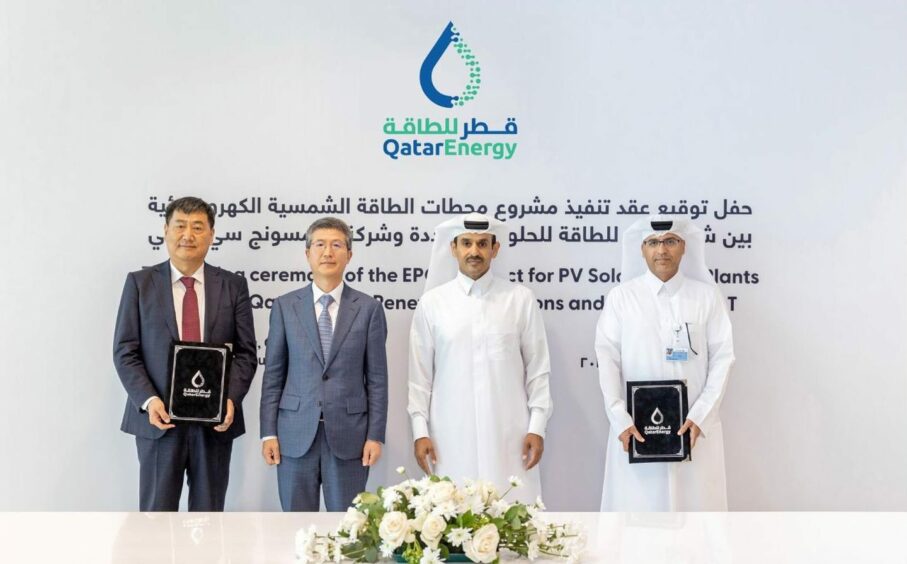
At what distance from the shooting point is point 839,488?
5184 millimetres

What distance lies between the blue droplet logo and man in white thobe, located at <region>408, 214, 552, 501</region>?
0.82 metres

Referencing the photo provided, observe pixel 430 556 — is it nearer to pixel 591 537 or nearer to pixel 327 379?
pixel 591 537

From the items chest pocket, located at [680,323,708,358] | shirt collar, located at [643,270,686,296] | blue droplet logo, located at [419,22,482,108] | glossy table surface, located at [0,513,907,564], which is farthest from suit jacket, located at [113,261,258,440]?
chest pocket, located at [680,323,708,358]

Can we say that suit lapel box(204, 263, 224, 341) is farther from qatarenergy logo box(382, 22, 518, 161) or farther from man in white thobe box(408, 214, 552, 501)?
qatarenergy logo box(382, 22, 518, 161)

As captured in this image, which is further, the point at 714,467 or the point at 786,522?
the point at 714,467

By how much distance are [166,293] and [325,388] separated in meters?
0.89

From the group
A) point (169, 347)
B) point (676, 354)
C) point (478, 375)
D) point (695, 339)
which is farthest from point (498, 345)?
point (169, 347)

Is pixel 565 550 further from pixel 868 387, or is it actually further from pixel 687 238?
pixel 868 387

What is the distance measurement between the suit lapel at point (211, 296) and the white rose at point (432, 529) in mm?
2648

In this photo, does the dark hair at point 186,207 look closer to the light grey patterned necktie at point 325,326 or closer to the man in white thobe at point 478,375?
the light grey patterned necktie at point 325,326

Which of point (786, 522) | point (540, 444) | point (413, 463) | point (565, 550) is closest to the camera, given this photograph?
point (565, 550)

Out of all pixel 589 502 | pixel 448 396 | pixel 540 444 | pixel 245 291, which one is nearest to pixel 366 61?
pixel 245 291

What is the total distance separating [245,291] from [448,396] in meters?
1.11

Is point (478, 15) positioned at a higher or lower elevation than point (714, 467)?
higher
